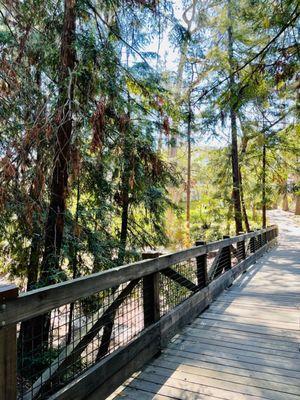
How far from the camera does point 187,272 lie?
4801 mm

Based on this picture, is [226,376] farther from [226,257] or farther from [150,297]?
[226,257]

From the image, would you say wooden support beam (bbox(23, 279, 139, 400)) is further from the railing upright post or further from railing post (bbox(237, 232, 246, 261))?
railing post (bbox(237, 232, 246, 261))

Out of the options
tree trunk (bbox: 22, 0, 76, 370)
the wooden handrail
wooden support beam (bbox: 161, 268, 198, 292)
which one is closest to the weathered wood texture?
wooden support beam (bbox: 161, 268, 198, 292)

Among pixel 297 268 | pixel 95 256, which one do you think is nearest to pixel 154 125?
pixel 95 256

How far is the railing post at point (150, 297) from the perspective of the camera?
3.05 m

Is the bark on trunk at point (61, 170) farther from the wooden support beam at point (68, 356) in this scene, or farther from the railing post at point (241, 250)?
the railing post at point (241, 250)

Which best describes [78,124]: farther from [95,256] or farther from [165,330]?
[165,330]

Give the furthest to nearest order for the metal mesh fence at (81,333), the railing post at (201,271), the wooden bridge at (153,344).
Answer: the railing post at (201,271), the metal mesh fence at (81,333), the wooden bridge at (153,344)

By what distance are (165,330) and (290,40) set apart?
14.6 ft

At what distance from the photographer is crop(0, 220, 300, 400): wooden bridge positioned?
6.10ft

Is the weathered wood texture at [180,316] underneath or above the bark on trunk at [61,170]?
underneath

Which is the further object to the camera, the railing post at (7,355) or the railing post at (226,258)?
the railing post at (226,258)

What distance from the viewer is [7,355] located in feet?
4.90

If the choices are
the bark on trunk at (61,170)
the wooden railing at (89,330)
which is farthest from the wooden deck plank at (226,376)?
the bark on trunk at (61,170)
